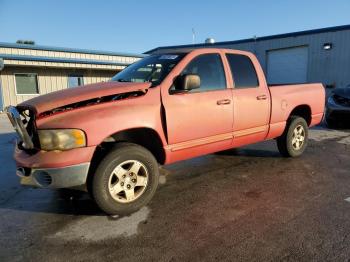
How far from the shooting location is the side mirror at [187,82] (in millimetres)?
3668

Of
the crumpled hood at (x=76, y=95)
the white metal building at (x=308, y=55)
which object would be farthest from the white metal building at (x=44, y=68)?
the crumpled hood at (x=76, y=95)

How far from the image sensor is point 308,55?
18516 mm

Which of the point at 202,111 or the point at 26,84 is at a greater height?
the point at 26,84

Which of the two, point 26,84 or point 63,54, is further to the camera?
point 63,54

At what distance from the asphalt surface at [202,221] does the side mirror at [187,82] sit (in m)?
1.39

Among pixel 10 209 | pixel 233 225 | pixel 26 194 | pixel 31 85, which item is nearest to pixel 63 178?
pixel 10 209

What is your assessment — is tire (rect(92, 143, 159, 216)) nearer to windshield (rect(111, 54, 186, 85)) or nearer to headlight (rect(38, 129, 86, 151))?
headlight (rect(38, 129, 86, 151))

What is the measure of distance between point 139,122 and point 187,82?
2.50 ft

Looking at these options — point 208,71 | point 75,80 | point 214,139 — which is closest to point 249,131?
point 214,139

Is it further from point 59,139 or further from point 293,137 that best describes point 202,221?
point 293,137

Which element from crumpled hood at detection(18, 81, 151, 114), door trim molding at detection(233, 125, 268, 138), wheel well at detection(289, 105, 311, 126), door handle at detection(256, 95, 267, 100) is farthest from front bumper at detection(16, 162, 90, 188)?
wheel well at detection(289, 105, 311, 126)

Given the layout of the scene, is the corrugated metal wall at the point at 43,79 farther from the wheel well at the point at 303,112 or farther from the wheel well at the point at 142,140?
the wheel well at the point at 303,112

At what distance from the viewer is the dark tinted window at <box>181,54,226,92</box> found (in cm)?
411

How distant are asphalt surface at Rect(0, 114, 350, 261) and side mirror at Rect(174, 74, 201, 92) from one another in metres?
1.39
